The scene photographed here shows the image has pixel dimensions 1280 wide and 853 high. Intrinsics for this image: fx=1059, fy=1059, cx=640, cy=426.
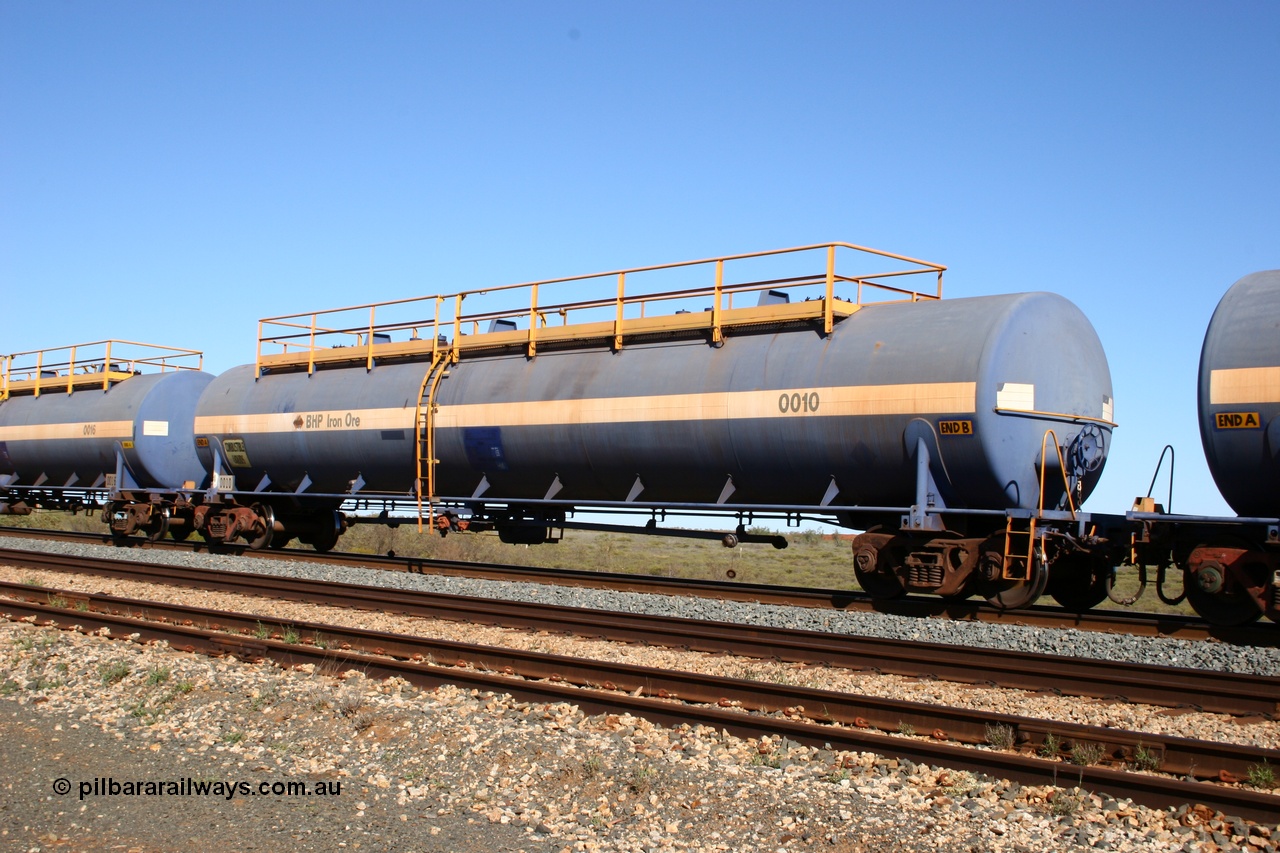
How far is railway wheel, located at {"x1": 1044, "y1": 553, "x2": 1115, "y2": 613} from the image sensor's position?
46.0ft

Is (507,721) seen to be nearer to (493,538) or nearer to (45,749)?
(45,749)

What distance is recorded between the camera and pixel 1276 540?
37.1ft

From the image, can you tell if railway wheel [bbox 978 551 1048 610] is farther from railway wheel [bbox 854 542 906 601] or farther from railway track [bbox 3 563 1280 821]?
railway track [bbox 3 563 1280 821]

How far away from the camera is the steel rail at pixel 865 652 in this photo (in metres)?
9.25

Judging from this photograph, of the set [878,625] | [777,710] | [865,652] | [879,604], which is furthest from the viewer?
[879,604]

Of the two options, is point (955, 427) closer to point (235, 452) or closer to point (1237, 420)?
point (1237, 420)

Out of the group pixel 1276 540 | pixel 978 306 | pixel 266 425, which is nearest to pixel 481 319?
pixel 266 425

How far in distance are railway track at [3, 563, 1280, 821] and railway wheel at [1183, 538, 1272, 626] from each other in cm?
529

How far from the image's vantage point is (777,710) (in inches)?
352

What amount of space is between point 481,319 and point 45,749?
1230 centimetres

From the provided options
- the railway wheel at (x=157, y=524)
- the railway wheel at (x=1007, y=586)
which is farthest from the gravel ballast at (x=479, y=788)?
the railway wheel at (x=157, y=524)
